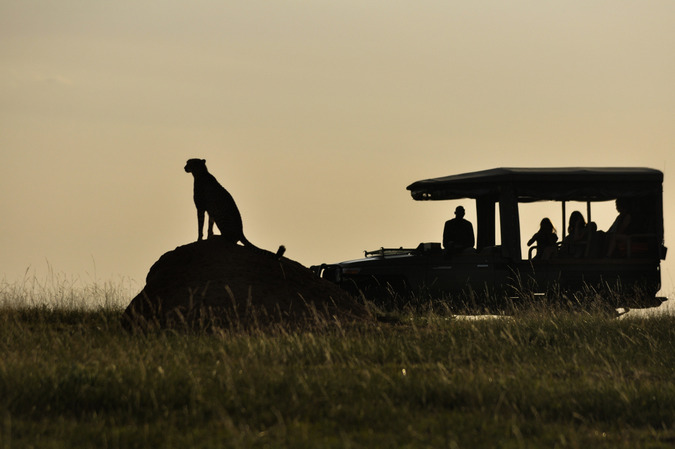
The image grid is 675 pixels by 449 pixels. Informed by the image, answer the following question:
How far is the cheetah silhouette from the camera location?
1187 centimetres

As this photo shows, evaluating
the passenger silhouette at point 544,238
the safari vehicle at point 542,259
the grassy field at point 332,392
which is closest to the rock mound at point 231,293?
the grassy field at point 332,392

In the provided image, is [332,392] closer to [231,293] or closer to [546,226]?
[231,293]

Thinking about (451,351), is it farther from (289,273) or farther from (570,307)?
(570,307)

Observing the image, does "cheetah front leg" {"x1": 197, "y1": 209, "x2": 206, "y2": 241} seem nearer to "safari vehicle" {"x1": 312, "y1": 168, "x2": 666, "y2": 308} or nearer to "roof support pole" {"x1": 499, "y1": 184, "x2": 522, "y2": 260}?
"safari vehicle" {"x1": 312, "y1": 168, "x2": 666, "y2": 308}

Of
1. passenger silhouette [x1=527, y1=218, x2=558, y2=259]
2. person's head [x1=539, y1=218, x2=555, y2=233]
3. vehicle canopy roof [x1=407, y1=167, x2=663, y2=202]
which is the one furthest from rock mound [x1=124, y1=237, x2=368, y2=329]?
person's head [x1=539, y1=218, x2=555, y2=233]

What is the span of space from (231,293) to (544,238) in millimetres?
5247

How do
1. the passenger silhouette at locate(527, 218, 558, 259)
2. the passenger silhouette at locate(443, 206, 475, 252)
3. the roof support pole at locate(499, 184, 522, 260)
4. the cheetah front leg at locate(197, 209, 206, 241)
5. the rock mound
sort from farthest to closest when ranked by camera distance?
the passenger silhouette at locate(443, 206, 475, 252), the passenger silhouette at locate(527, 218, 558, 259), the roof support pole at locate(499, 184, 522, 260), the cheetah front leg at locate(197, 209, 206, 241), the rock mound

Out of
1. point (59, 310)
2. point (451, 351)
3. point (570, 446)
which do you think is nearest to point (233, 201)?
point (451, 351)

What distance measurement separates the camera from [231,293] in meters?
11.6

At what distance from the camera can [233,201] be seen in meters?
12.0

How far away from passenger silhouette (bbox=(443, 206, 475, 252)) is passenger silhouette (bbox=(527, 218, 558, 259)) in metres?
0.93

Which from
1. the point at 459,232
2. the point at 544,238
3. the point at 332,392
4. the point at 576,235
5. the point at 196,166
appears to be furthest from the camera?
the point at 459,232

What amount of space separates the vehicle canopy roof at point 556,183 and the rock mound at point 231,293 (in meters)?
2.79

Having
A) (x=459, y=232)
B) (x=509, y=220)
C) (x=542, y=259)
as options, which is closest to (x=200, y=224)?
(x=459, y=232)
